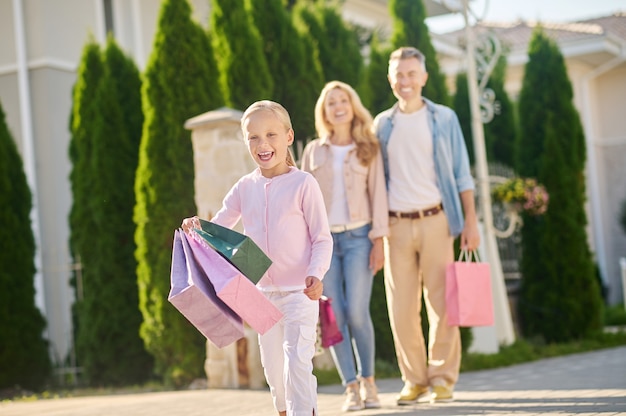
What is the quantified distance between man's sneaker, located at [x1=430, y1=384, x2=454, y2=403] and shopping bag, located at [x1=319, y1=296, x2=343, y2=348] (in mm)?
692

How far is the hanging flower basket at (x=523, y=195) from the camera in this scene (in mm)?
10734

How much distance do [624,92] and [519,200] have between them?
1224 cm

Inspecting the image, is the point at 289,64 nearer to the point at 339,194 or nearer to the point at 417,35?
the point at 417,35

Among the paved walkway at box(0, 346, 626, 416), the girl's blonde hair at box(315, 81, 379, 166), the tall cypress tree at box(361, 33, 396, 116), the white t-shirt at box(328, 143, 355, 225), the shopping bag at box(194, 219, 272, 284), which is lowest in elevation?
the paved walkway at box(0, 346, 626, 416)

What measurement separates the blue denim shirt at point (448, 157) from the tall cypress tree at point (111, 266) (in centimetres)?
418

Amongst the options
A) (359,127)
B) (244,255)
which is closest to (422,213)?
(359,127)

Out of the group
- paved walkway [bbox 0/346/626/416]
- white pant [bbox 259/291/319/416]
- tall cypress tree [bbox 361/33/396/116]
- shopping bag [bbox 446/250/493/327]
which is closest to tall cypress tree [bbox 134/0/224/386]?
paved walkway [bbox 0/346/626/416]

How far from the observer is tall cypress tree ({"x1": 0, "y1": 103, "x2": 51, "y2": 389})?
31.9 feet

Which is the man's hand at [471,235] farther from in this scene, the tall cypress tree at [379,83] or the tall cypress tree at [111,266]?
the tall cypress tree at [111,266]

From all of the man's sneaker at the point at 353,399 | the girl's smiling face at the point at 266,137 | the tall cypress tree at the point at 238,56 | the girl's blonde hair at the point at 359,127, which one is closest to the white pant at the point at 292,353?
the girl's smiling face at the point at 266,137

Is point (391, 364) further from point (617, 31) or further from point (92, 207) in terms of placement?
point (617, 31)

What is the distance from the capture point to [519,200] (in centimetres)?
1077

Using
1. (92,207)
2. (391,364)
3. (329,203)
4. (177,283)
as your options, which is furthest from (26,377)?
(177,283)

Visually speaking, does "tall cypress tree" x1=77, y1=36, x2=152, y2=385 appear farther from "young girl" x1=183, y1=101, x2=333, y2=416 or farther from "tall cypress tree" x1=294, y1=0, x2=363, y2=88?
"young girl" x1=183, y1=101, x2=333, y2=416
